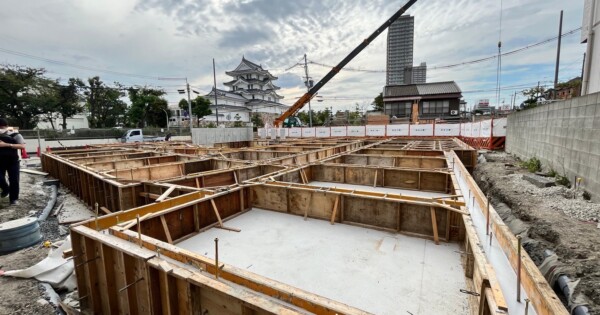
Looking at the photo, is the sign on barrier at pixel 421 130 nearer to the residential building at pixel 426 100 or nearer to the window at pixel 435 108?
the residential building at pixel 426 100

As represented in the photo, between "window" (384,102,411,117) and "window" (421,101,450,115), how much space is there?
2104mm

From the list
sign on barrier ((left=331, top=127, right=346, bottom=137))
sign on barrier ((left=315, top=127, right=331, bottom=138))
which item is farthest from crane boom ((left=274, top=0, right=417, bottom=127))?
sign on barrier ((left=331, top=127, right=346, bottom=137))

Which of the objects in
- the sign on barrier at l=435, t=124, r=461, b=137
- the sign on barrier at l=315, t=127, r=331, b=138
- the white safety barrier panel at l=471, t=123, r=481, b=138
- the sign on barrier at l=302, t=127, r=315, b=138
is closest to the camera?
the white safety barrier panel at l=471, t=123, r=481, b=138

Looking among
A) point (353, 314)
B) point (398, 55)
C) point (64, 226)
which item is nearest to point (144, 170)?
point (64, 226)

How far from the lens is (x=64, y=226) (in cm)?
616

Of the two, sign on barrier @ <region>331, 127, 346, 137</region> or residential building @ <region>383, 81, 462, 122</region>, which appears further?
residential building @ <region>383, 81, 462, 122</region>

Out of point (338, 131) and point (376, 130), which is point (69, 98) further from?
point (376, 130)

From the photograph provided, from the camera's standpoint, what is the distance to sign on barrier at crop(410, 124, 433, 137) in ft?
77.6

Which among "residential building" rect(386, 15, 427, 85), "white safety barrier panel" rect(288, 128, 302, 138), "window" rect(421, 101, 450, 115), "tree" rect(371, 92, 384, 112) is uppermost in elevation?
"residential building" rect(386, 15, 427, 85)

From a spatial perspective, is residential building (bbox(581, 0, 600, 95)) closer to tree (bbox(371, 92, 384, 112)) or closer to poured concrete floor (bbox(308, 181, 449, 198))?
poured concrete floor (bbox(308, 181, 449, 198))

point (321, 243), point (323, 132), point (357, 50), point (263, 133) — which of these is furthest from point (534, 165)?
point (263, 133)

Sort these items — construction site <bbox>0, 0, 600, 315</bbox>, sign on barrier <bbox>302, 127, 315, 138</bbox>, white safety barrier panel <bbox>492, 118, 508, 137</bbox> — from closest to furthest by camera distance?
construction site <bbox>0, 0, 600, 315</bbox> < white safety barrier panel <bbox>492, 118, 508, 137</bbox> < sign on barrier <bbox>302, 127, 315, 138</bbox>

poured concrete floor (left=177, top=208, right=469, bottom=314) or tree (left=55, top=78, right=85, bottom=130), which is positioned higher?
tree (left=55, top=78, right=85, bottom=130)

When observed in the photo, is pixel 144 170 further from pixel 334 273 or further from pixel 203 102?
pixel 203 102
